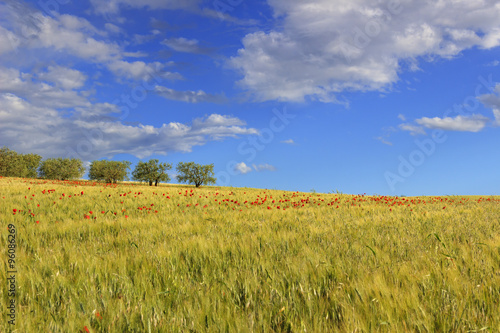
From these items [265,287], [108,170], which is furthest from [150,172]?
[265,287]

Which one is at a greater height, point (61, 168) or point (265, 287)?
point (61, 168)

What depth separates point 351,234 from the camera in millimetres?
Answer: 5195

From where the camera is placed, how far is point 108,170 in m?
76.6

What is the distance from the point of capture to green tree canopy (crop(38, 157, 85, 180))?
78.6 meters

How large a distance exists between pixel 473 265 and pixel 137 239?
16.2 ft

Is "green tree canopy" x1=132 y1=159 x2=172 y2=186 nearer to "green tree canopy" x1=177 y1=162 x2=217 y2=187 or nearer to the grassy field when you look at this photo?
"green tree canopy" x1=177 y1=162 x2=217 y2=187

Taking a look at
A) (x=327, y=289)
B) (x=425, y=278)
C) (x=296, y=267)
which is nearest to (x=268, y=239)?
(x=296, y=267)

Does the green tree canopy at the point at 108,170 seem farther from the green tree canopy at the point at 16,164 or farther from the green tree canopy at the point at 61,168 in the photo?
the green tree canopy at the point at 16,164

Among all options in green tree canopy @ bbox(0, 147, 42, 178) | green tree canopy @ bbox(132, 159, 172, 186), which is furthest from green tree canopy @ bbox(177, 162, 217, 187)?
green tree canopy @ bbox(0, 147, 42, 178)

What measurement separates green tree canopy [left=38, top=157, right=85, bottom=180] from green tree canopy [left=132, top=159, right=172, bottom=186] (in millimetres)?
16754

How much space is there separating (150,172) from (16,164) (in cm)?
3607

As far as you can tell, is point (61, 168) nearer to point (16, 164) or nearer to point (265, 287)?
point (16, 164)

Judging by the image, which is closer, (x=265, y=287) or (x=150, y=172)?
(x=265, y=287)

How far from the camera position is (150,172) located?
79.3m
